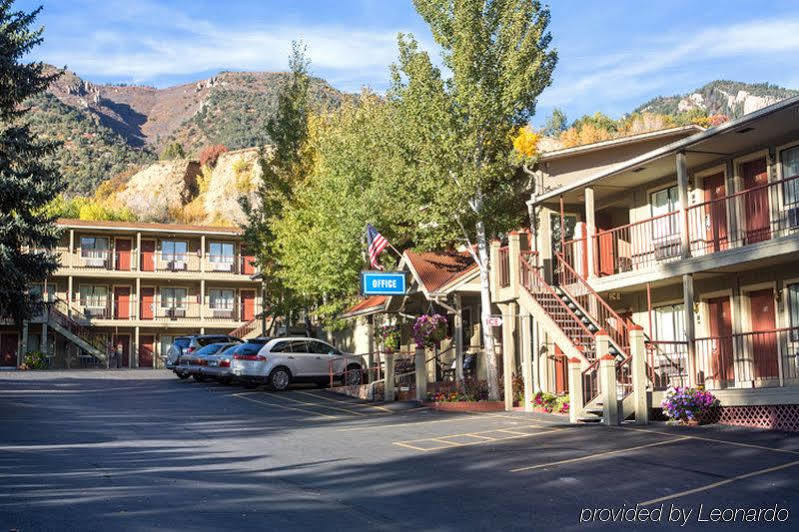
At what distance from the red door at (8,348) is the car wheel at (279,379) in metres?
32.7

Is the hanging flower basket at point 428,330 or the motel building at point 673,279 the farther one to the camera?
the hanging flower basket at point 428,330

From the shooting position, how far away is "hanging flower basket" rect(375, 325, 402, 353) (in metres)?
29.4

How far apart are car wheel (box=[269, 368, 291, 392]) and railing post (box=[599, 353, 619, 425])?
13.6 m

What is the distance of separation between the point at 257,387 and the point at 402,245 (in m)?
7.32

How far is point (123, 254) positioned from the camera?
57.3 metres

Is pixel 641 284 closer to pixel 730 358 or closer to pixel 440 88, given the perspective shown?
pixel 730 358

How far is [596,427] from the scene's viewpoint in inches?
661

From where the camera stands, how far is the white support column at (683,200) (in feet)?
62.6

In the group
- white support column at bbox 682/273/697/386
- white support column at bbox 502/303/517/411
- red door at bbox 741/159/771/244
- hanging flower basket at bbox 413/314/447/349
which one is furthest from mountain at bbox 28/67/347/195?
white support column at bbox 682/273/697/386

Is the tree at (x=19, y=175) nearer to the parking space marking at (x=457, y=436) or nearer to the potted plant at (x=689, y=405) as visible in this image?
the parking space marking at (x=457, y=436)

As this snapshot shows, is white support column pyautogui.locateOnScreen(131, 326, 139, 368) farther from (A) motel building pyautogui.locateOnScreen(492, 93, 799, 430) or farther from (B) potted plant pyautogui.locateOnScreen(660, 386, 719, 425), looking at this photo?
(B) potted plant pyautogui.locateOnScreen(660, 386, 719, 425)

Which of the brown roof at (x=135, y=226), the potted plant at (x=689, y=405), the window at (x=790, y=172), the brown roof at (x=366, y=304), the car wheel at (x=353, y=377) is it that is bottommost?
the potted plant at (x=689, y=405)

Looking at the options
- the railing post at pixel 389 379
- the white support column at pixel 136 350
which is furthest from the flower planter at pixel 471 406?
the white support column at pixel 136 350

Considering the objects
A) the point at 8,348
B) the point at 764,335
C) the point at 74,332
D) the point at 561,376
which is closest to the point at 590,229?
the point at 561,376
